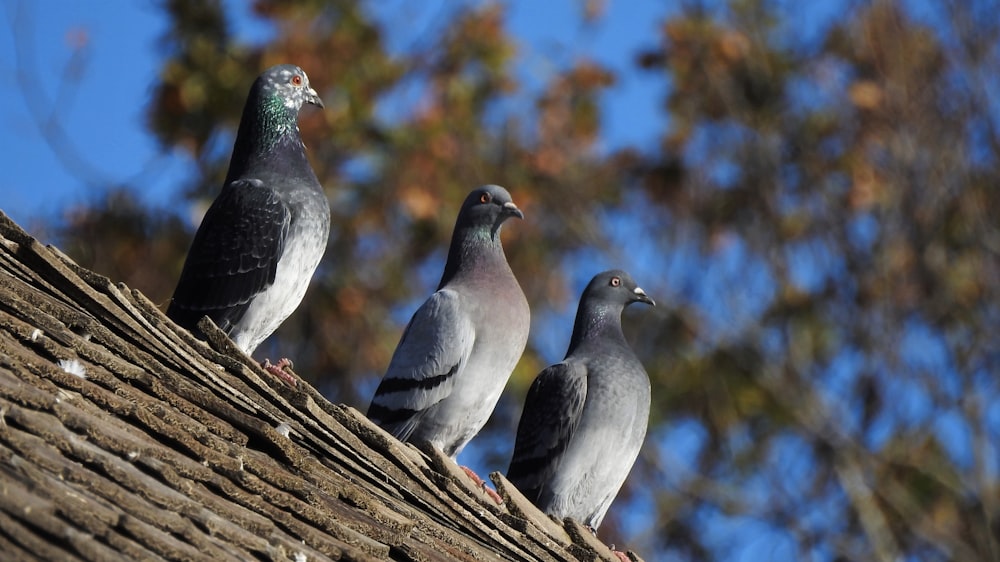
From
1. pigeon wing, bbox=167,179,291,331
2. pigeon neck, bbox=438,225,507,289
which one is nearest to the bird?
pigeon wing, bbox=167,179,291,331

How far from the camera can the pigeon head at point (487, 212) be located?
7.35m

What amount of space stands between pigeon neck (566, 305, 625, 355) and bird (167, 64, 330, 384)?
1.82 m

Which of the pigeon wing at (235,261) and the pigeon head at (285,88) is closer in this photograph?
the pigeon wing at (235,261)

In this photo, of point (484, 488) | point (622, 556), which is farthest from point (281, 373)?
point (622, 556)

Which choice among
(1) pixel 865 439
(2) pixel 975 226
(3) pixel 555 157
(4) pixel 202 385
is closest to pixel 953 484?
(1) pixel 865 439

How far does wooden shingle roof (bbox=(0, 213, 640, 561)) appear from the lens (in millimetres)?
3178

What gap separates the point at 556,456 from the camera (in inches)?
293

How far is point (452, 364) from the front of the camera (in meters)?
6.68

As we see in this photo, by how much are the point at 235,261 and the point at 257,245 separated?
0.11 metres

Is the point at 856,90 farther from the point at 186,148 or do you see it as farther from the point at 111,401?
the point at 111,401

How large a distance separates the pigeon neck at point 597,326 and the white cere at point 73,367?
4503mm

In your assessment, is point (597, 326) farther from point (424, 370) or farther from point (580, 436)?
point (424, 370)

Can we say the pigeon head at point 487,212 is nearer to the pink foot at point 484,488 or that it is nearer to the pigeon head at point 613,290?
the pigeon head at point 613,290

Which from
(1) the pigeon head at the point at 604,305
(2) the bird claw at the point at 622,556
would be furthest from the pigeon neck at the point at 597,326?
(2) the bird claw at the point at 622,556
